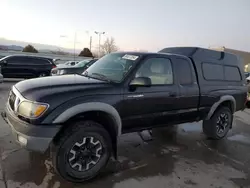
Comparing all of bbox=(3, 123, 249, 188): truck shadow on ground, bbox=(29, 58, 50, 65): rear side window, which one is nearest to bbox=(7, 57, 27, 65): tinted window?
bbox=(29, 58, 50, 65): rear side window

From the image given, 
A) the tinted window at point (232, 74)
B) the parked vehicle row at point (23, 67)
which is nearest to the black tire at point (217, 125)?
the tinted window at point (232, 74)

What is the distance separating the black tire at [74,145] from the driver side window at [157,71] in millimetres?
1173

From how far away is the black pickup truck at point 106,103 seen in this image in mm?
3236

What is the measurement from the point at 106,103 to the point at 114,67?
95 centimetres

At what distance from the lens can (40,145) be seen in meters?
3.17

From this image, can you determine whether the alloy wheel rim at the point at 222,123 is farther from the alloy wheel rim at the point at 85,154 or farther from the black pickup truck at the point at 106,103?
the alloy wheel rim at the point at 85,154

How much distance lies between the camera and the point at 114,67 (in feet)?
14.3

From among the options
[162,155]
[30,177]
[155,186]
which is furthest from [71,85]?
[162,155]

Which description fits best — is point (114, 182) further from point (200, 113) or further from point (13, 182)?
point (200, 113)

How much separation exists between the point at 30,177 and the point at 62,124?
94 centimetres

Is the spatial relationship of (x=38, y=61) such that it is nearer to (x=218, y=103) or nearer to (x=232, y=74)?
(x=232, y=74)

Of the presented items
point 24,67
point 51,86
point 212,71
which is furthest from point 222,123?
point 24,67

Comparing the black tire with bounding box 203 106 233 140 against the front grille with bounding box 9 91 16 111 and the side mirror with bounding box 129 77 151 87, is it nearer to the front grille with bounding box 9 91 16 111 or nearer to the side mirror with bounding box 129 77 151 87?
the side mirror with bounding box 129 77 151 87

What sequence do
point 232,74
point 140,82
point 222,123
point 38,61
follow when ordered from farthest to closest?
point 38,61 → point 232,74 → point 222,123 → point 140,82
